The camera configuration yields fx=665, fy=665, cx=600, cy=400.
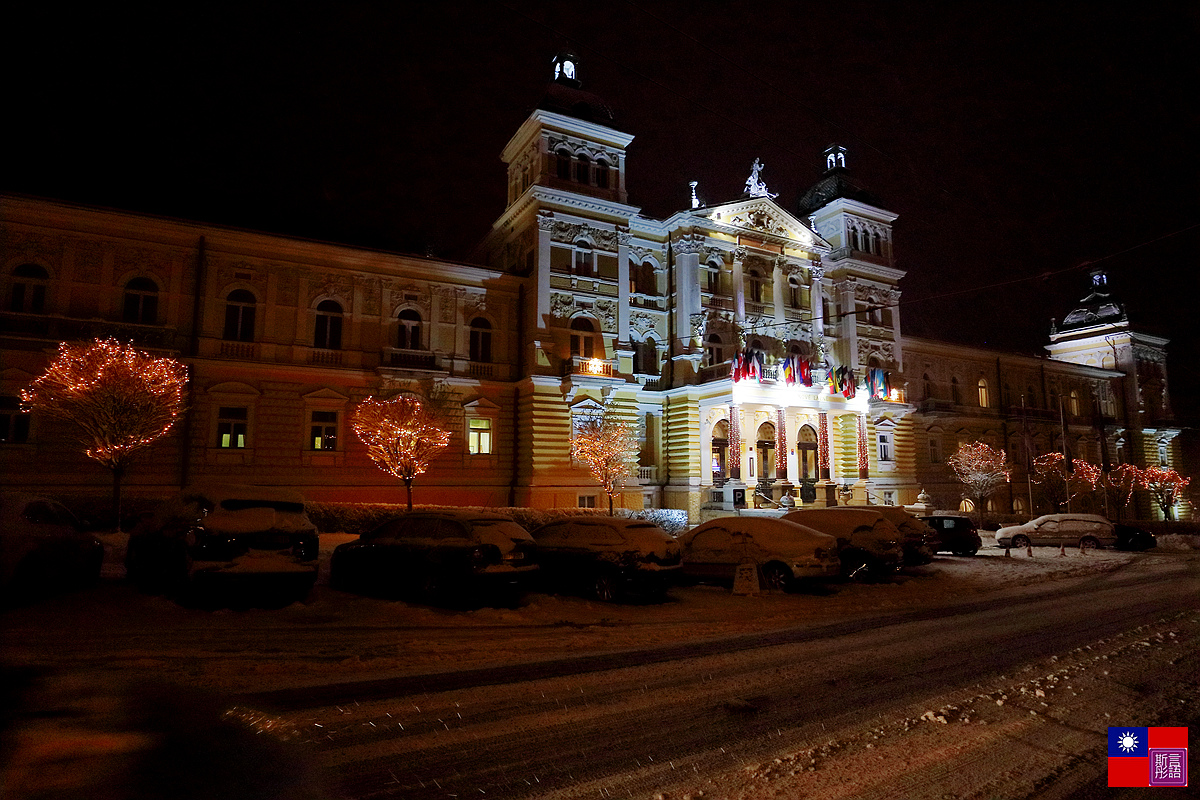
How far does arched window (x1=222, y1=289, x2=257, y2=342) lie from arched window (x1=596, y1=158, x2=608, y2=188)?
1666cm

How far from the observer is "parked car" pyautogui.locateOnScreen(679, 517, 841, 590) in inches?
535

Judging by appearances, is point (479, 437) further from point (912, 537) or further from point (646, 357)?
point (912, 537)

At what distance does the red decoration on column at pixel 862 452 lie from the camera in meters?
36.7

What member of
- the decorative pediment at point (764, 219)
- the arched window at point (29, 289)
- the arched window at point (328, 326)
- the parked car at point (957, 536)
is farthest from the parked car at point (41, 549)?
the decorative pediment at point (764, 219)

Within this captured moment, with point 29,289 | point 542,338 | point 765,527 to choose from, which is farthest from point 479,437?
point 765,527

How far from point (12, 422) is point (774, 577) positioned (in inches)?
975

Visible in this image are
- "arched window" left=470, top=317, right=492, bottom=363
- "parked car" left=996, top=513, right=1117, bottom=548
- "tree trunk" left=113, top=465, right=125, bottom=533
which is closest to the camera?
"tree trunk" left=113, top=465, right=125, bottom=533

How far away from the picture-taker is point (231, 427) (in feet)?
83.5

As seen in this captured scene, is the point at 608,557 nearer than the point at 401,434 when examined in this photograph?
Yes

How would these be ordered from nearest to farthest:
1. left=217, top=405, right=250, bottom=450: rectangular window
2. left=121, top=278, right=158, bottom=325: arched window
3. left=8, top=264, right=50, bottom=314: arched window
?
left=8, top=264, right=50, bottom=314: arched window
left=121, top=278, right=158, bottom=325: arched window
left=217, top=405, right=250, bottom=450: rectangular window

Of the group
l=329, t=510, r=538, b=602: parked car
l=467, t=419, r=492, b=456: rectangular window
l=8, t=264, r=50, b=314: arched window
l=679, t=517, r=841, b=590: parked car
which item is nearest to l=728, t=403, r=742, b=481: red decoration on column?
l=467, t=419, r=492, b=456: rectangular window

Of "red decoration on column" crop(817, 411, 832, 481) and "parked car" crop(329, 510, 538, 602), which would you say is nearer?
"parked car" crop(329, 510, 538, 602)

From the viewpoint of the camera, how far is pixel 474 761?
4.90 metres

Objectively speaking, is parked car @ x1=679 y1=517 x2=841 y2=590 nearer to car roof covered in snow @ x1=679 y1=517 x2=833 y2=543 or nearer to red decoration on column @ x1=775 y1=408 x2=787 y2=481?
car roof covered in snow @ x1=679 y1=517 x2=833 y2=543
